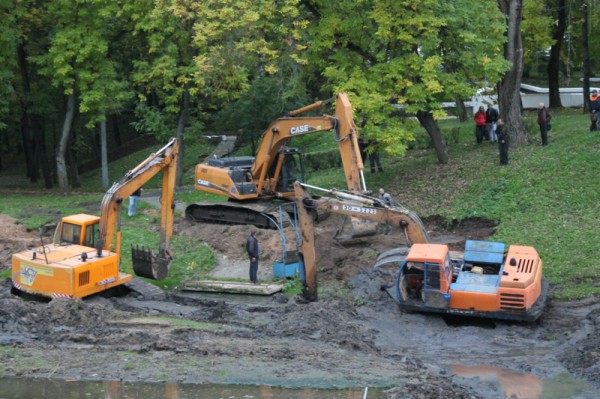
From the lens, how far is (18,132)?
5481cm

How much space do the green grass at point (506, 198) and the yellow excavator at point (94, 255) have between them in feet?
5.35

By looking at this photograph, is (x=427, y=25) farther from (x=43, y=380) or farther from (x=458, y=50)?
(x=43, y=380)

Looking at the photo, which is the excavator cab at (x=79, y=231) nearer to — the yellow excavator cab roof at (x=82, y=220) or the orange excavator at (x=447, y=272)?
the yellow excavator cab roof at (x=82, y=220)

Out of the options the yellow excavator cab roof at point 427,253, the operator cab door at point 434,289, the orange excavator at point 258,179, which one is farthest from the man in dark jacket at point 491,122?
the operator cab door at point 434,289

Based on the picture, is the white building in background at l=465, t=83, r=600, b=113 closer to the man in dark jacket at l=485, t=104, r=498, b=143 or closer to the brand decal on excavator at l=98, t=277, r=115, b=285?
the man in dark jacket at l=485, t=104, r=498, b=143

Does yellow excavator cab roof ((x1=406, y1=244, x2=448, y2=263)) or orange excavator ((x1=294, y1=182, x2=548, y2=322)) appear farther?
yellow excavator cab roof ((x1=406, y1=244, x2=448, y2=263))

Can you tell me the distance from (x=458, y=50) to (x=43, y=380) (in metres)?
21.7

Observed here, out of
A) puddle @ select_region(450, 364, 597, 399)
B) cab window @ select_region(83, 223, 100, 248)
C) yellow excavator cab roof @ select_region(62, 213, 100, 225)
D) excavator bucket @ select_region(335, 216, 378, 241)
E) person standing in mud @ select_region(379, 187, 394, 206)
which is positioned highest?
person standing in mud @ select_region(379, 187, 394, 206)

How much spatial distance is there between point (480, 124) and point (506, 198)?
376 inches

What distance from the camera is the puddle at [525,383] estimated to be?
571 inches

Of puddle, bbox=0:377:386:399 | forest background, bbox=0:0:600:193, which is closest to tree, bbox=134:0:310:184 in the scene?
forest background, bbox=0:0:600:193

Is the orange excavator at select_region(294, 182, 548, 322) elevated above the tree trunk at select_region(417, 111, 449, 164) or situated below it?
below

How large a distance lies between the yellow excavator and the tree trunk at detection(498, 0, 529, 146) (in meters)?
16.8

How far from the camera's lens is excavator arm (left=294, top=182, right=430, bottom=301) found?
19.8 meters
